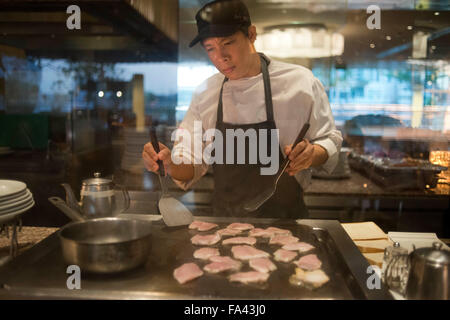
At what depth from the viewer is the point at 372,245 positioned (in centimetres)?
145

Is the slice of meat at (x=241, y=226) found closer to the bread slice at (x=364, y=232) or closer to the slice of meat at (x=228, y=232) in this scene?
the slice of meat at (x=228, y=232)

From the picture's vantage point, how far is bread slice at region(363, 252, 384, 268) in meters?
1.31

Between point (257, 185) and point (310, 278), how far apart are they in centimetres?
89

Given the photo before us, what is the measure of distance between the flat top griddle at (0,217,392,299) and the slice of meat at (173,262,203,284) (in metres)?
0.01

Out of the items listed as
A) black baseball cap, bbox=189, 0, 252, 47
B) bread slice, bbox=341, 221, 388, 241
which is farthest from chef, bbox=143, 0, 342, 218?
bread slice, bbox=341, 221, 388, 241

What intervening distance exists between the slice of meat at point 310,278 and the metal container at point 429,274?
0.23 metres

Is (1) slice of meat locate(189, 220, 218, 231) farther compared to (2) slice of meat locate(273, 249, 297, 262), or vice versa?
(1) slice of meat locate(189, 220, 218, 231)

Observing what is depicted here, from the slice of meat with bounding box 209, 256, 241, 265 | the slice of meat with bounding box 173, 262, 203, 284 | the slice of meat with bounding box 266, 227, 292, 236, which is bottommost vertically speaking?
the slice of meat with bounding box 209, 256, 241, 265

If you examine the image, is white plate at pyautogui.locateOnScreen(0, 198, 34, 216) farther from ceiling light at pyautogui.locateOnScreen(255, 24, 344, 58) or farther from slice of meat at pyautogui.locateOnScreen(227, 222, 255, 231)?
ceiling light at pyautogui.locateOnScreen(255, 24, 344, 58)

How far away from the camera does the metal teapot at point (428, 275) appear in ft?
3.25

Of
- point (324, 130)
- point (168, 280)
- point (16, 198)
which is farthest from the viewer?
point (324, 130)

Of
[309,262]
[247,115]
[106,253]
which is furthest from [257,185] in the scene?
[106,253]

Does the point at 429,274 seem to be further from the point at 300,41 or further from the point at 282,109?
the point at 300,41

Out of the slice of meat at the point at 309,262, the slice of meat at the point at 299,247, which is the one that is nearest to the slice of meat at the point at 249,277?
the slice of meat at the point at 309,262
